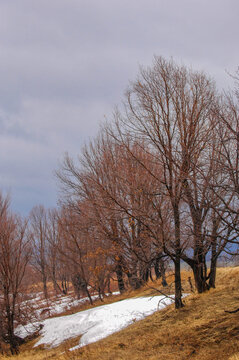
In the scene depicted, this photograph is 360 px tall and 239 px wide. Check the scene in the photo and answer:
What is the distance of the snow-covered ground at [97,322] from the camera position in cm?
1112

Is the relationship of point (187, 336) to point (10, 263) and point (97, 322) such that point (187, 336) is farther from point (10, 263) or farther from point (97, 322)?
point (10, 263)

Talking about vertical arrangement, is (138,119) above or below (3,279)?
above

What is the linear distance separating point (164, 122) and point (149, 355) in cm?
617

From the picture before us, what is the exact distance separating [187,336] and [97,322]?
20.2ft

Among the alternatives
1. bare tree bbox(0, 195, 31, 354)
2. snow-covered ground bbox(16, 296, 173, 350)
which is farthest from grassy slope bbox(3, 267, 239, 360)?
bare tree bbox(0, 195, 31, 354)

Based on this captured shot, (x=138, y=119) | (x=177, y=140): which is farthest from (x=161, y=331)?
(x=138, y=119)

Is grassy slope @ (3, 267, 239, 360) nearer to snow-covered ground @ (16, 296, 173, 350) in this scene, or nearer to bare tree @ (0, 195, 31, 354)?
snow-covered ground @ (16, 296, 173, 350)

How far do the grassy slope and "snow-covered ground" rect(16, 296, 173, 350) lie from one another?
3.32 feet

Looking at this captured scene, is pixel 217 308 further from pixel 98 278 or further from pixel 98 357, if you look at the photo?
pixel 98 278

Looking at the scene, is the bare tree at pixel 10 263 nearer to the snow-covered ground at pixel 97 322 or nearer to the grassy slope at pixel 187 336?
the snow-covered ground at pixel 97 322

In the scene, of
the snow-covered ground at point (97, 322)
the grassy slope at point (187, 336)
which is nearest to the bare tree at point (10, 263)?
the snow-covered ground at point (97, 322)

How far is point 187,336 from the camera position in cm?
722

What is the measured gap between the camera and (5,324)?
13594mm

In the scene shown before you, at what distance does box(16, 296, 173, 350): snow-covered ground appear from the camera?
438 inches
